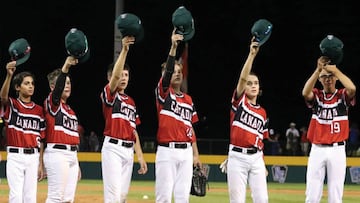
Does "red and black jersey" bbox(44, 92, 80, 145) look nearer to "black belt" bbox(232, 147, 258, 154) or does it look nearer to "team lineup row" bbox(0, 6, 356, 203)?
"team lineup row" bbox(0, 6, 356, 203)

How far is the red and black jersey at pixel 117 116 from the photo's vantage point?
28.7 feet

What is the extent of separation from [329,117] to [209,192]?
7.07 m

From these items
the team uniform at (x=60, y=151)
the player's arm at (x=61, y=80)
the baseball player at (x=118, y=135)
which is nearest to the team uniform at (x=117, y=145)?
the baseball player at (x=118, y=135)

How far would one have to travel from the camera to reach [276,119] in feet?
115

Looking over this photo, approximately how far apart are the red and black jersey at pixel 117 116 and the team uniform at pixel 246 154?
1.23 meters

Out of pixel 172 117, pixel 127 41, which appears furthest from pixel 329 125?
pixel 127 41

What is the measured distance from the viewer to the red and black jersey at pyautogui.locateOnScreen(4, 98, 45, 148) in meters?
8.72

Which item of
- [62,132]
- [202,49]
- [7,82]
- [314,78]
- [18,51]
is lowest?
[62,132]

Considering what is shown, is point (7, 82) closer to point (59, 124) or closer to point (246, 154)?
point (59, 124)

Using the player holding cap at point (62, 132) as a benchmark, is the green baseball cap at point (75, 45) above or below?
above

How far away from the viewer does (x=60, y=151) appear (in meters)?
8.59

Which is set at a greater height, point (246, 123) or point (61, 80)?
point (61, 80)

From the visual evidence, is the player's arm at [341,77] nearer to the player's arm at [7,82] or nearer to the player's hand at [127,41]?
the player's hand at [127,41]

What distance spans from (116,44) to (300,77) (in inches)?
665
